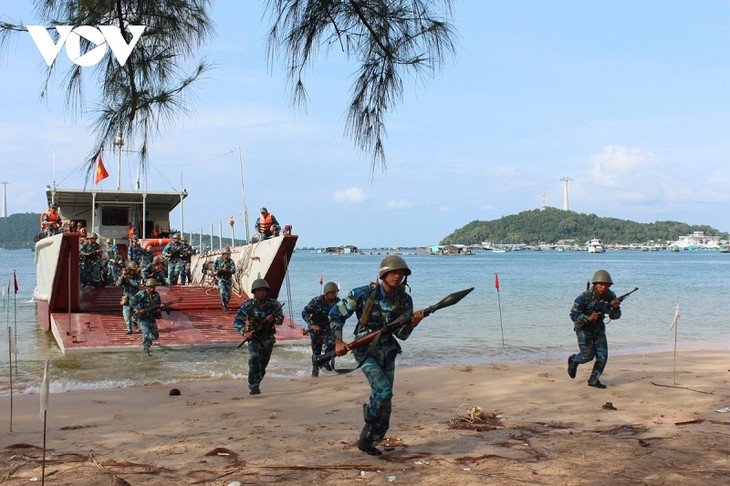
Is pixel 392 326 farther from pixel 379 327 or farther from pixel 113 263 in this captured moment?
pixel 113 263

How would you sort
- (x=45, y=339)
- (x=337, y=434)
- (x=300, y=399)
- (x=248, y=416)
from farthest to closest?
(x=45, y=339), (x=300, y=399), (x=248, y=416), (x=337, y=434)

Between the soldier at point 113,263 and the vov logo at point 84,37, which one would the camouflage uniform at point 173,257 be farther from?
the vov logo at point 84,37

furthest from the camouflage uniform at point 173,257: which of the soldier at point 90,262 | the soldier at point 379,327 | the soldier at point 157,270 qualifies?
the soldier at point 379,327

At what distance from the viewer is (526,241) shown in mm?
157750

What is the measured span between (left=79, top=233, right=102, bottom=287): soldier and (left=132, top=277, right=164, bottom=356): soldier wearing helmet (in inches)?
230

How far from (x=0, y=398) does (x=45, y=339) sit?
7.76 meters

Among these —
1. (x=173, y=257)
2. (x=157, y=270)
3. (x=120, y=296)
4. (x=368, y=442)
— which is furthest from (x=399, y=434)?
(x=173, y=257)

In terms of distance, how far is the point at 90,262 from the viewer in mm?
17922

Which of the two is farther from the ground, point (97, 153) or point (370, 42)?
point (370, 42)

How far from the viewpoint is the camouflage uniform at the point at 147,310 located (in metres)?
12.3

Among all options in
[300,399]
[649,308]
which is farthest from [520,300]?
[300,399]

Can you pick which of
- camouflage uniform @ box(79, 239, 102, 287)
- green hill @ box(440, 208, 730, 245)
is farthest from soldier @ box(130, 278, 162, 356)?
green hill @ box(440, 208, 730, 245)

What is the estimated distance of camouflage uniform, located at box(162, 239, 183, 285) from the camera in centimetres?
2020

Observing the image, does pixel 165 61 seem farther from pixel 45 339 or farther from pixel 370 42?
pixel 45 339
